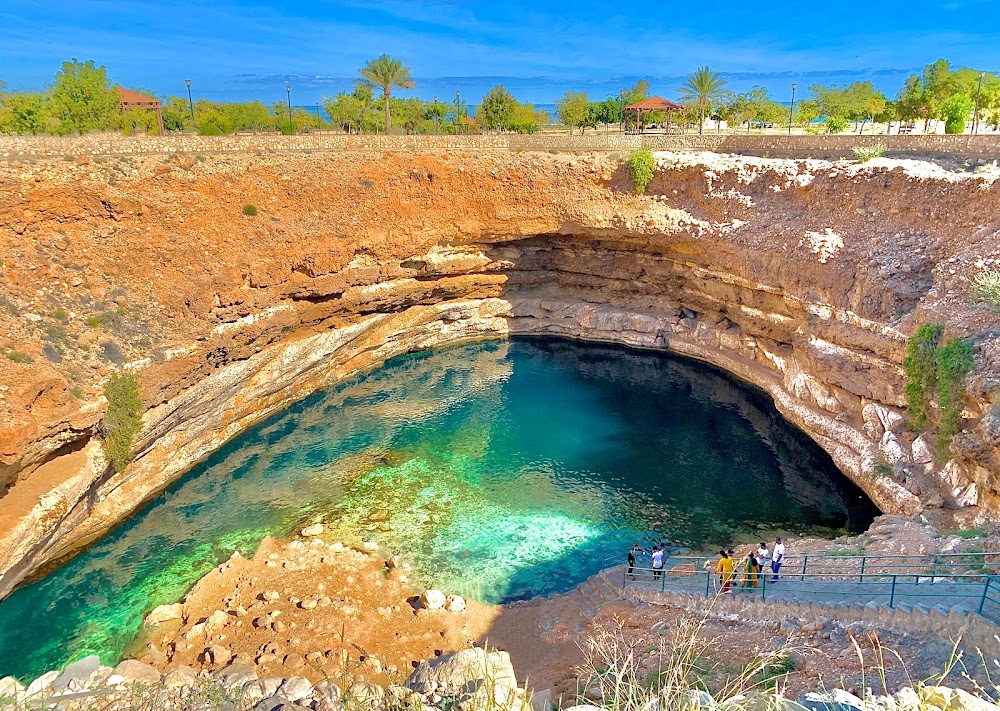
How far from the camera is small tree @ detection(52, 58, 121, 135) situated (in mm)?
39094

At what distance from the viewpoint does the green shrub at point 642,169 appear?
40.5m

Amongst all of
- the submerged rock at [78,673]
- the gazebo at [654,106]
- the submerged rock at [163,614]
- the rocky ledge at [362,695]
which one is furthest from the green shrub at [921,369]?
the gazebo at [654,106]

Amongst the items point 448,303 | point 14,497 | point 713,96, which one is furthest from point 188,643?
point 713,96

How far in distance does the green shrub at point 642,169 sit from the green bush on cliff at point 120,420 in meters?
29.8

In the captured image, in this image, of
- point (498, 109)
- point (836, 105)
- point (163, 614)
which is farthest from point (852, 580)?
point (836, 105)

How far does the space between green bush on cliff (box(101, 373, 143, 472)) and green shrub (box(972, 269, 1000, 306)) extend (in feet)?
100

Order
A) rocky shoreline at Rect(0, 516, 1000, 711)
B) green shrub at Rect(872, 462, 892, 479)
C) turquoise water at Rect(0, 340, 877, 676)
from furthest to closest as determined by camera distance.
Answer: green shrub at Rect(872, 462, 892, 479)
turquoise water at Rect(0, 340, 877, 676)
rocky shoreline at Rect(0, 516, 1000, 711)

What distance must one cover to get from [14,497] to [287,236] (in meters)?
17.4

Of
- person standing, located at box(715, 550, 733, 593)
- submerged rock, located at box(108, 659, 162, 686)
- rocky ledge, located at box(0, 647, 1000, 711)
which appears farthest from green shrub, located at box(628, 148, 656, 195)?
submerged rock, located at box(108, 659, 162, 686)

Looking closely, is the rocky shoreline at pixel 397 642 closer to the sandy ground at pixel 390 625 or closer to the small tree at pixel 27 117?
the sandy ground at pixel 390 625

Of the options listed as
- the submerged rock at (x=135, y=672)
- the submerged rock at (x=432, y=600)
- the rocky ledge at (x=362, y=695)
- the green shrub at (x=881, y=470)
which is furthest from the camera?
the green shrub at (x=881, y=470)

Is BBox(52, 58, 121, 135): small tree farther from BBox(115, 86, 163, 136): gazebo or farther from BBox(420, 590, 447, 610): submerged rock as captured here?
BBox(420, 590, 447, 610): submerged rock

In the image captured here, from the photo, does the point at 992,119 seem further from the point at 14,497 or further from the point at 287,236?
the point at 14,497

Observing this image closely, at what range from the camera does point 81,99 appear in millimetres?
39688
